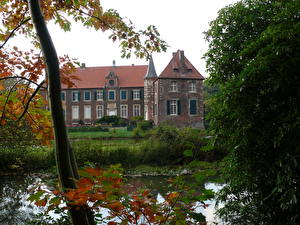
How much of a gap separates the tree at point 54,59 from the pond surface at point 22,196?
3.36 meters

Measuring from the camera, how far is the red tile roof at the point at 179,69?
3212 centimetres

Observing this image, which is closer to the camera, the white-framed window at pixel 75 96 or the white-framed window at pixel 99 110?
the white-framed window at pixel 99 110

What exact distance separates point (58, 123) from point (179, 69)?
3107cm

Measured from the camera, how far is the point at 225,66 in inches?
307

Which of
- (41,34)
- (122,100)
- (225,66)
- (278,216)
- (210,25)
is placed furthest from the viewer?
(122,100)

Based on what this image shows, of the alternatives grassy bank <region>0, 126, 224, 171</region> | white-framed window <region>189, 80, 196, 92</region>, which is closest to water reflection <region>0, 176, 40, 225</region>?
grassy bank <region>0, 126, 224, 171</region>

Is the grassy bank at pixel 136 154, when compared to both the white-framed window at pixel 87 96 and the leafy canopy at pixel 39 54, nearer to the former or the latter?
the leafy canopy at pixel 39 54

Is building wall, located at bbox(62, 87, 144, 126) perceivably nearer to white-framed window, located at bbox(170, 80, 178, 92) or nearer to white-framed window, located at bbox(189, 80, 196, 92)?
white-framed window, located at bbox(170, 80, 178, 92)

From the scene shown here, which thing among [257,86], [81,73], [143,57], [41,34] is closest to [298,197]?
[257,86]

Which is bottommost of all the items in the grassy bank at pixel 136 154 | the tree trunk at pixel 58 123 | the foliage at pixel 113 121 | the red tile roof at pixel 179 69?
the grassy bank at pixel 136 154

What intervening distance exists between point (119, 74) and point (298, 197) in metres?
38.8

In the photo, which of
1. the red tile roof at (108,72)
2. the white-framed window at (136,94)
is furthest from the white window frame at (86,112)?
the white-framed window at (136,94)

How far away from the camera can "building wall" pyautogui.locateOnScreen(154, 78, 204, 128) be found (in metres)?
32.0

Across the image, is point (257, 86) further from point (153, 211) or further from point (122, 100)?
point (122, 100)
